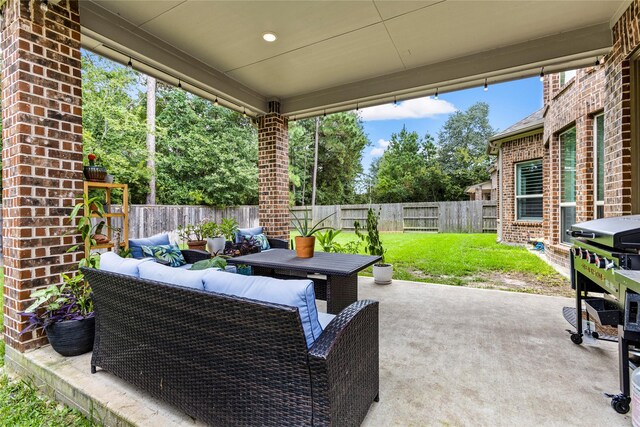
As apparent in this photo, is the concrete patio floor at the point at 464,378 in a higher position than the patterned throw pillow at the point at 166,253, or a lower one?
lower

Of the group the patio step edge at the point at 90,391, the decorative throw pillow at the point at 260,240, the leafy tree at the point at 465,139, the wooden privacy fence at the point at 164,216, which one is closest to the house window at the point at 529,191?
the decorative throw pillow at the point at 260,240

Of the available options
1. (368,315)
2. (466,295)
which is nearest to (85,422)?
(368,315)

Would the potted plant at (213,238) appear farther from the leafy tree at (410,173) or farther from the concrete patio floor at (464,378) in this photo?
the leafy tree at (410,173)

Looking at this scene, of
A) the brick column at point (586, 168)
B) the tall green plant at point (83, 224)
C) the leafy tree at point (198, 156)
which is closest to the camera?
the tall green plant at point (83, 224)

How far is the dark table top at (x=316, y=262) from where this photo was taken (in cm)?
273

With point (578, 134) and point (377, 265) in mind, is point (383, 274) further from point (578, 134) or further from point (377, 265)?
point (578, 134)

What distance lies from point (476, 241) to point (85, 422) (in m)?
9.69

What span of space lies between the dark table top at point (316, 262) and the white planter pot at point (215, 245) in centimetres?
127

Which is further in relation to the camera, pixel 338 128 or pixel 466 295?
pixel 338 128

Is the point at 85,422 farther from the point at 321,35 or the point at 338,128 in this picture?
the point at 338,128

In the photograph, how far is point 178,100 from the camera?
11523 millimetres

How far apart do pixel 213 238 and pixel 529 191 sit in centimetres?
775

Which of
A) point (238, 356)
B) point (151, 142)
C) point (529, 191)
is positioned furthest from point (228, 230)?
point (529, 191)

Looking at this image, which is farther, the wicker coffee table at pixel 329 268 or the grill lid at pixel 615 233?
the wicker coffee table at pixel 329 268
